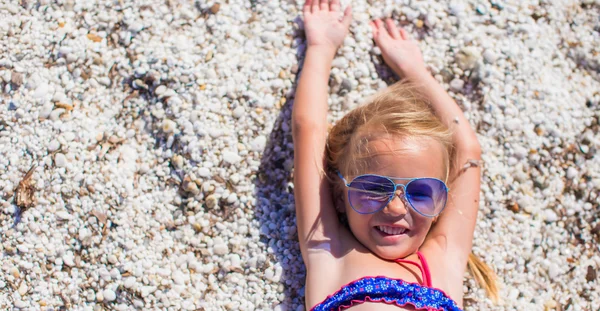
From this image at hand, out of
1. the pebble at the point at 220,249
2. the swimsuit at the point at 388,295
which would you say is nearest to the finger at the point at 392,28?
the swimsuit at the point at 388,295

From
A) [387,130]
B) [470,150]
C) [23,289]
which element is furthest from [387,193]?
[23,289]

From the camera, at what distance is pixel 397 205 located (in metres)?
2.88

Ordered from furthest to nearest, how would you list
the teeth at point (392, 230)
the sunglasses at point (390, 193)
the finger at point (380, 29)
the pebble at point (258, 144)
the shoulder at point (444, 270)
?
1. the finger at point (380, 29)
2. the pebble at point (258, 144)
3. the shoulder at point (444, 270)
4. the teeth at point (392, 230)
5. the sunglasses at point (390, 193)

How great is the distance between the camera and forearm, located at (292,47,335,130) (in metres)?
3.29

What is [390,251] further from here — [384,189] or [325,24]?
[325,24]

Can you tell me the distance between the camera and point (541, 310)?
3.45 metres

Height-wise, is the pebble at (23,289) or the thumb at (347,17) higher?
the thumb at (347,17)

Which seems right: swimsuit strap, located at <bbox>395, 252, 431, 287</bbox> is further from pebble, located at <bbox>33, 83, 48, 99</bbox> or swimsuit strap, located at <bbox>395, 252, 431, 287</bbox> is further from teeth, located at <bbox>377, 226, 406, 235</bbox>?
pebble, located at <bbox>33, 83, 48, 99</bbox>

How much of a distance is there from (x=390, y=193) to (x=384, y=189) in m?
0.04

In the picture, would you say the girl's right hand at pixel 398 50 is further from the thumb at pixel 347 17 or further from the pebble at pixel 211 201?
the pebble at pixel 211 201

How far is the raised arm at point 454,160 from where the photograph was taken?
326 cm

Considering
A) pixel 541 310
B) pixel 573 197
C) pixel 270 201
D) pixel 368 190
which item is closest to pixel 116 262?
pixel 270 201

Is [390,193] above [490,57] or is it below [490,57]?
below

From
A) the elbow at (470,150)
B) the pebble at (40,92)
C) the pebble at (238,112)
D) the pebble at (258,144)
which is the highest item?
the pebble at (40,92)
